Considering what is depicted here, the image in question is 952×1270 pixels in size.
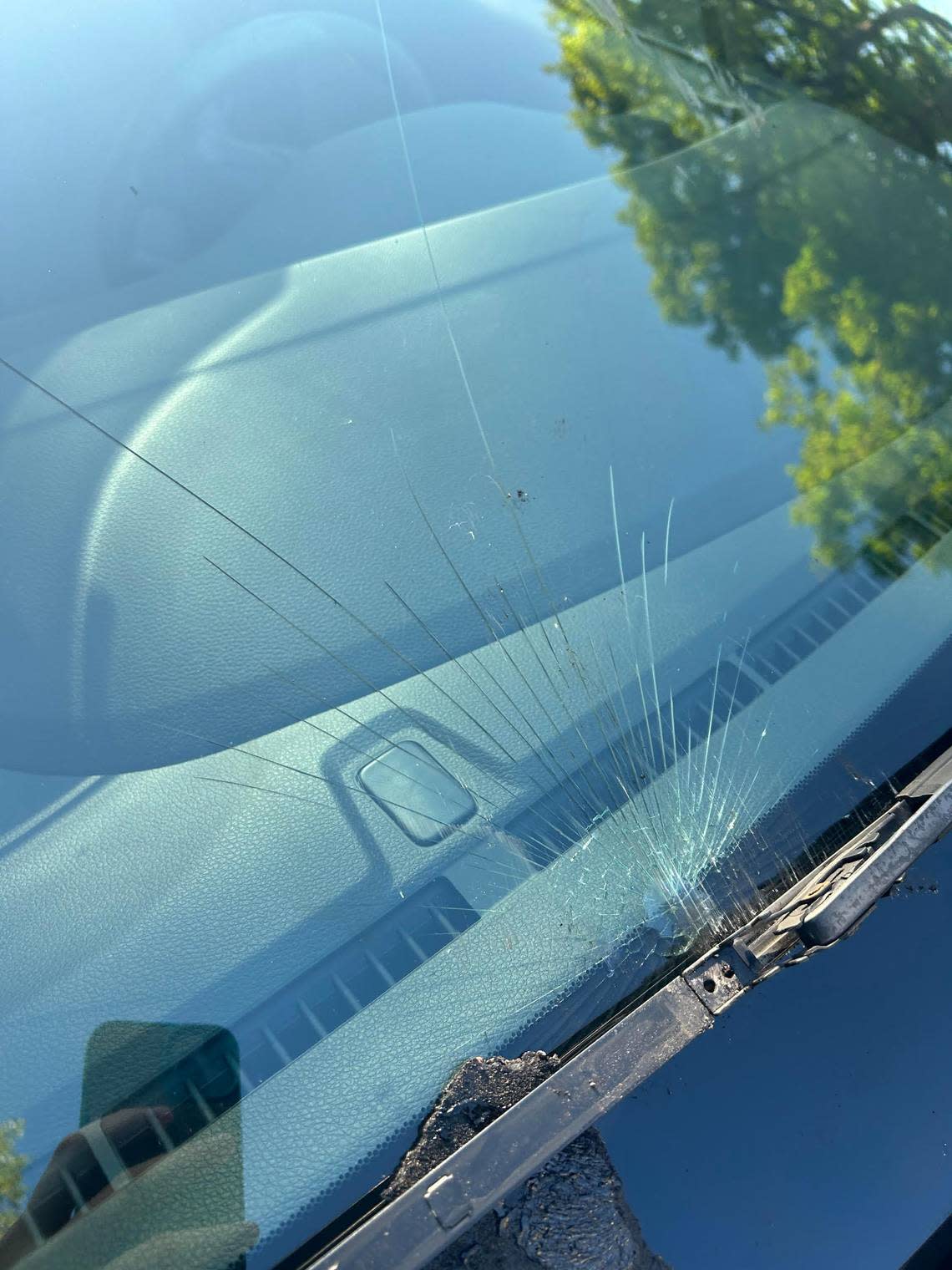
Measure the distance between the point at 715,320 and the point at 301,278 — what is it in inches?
34.1

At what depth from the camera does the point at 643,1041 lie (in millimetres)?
1452

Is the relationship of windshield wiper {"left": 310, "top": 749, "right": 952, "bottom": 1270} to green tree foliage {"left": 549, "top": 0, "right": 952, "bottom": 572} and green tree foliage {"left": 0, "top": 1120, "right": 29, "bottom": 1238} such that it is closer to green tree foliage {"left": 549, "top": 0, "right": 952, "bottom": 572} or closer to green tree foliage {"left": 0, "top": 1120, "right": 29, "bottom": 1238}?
green tree foliage {"left": 0, "top": 1120, "right": 29, "bottom": 1238}

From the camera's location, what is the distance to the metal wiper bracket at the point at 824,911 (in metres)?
1.48

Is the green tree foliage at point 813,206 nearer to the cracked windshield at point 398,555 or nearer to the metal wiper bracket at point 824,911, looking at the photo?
the cracked windshield at point 398,555

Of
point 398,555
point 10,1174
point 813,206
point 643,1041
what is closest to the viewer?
point 10,1174

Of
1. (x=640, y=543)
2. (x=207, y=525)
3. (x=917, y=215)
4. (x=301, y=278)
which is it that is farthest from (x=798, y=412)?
(x=207, y=525)

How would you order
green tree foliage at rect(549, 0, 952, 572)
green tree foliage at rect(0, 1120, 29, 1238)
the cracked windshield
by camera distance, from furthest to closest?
1. green tree foliage at rect(549, 0, 952, 572)
2. the cracked windshield
3. green tree foliage at rect(0, 1120, 29, 1238)

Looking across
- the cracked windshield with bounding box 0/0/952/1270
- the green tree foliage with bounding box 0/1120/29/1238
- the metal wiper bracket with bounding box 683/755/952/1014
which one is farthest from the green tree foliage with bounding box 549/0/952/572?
the green tree foliage with bounding box 0/1120/29/1238

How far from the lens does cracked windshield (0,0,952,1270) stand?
1.40 metres

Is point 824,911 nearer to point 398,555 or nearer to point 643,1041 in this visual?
point 643,1041

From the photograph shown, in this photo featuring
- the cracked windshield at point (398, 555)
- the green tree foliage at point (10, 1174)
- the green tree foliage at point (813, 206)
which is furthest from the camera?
the green tree foliage at point (813, 206)

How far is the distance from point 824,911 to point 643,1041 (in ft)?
1.07

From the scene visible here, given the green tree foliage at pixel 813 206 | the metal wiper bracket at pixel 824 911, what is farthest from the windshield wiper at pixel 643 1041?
the green tree foliage at pixel 813 206

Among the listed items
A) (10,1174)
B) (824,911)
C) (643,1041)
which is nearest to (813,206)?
(824,911)
